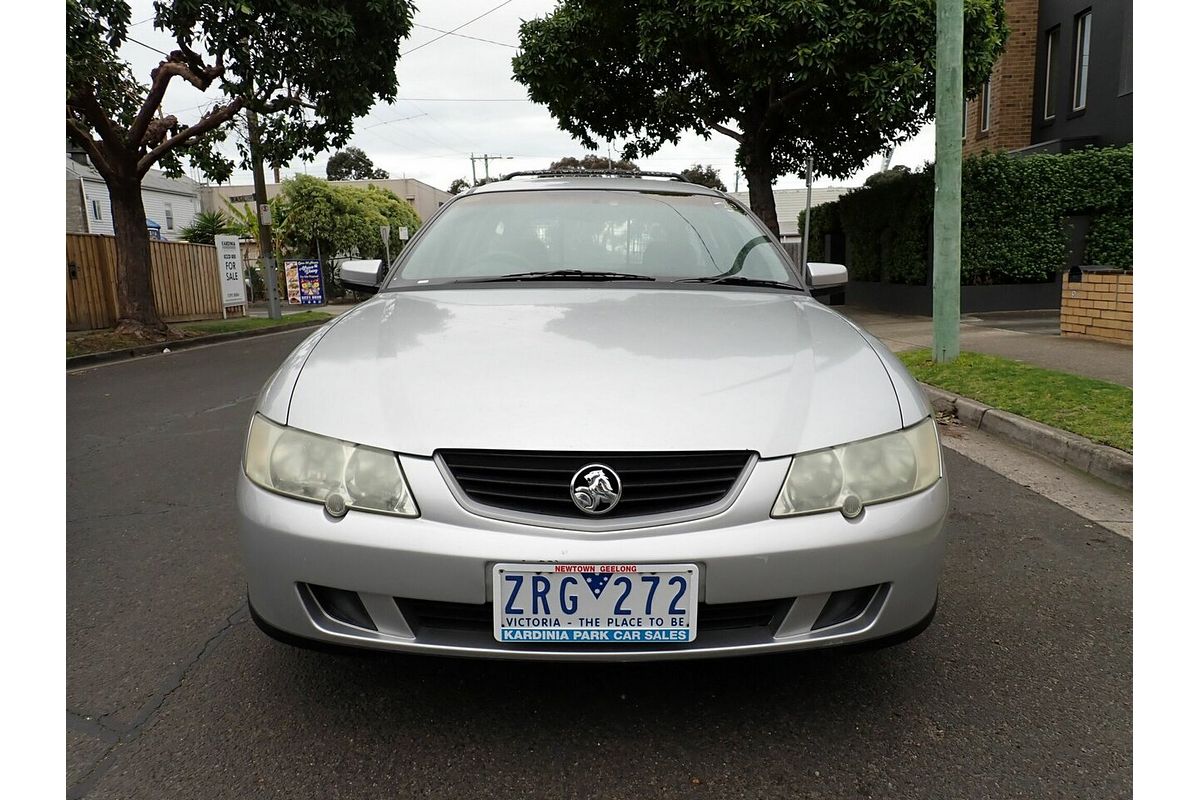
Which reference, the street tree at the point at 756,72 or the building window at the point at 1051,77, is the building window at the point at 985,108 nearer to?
the building window at the point at 1051,77

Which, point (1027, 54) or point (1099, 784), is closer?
point (1099, 784)

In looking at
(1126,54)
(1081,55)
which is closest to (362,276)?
(1126,54)

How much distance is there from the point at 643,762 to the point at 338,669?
94cm

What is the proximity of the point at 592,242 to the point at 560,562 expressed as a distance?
1692mm

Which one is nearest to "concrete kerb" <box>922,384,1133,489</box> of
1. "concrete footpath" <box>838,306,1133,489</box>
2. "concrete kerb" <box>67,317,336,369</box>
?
"concrete footpath" <box>838,306,1133,489</box>

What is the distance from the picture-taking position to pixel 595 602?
176 centimetres

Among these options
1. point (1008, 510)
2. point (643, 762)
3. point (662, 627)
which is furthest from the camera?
point (1008, 510)

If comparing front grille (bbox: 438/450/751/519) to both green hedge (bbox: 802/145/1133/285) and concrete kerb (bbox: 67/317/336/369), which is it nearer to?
concrete kerb (bbox: 67/317/336/369)

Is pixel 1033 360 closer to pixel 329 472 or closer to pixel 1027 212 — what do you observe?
pixel 1027 212

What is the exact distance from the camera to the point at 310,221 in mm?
32844

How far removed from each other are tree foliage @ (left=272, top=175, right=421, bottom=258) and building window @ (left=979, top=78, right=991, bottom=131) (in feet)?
75.3

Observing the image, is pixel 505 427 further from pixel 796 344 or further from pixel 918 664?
pixel 918 664

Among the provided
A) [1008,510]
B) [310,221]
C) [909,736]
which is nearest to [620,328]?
[909,736]

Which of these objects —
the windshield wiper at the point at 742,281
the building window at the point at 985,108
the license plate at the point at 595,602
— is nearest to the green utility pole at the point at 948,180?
the windshield wiper at the point at 742,281
